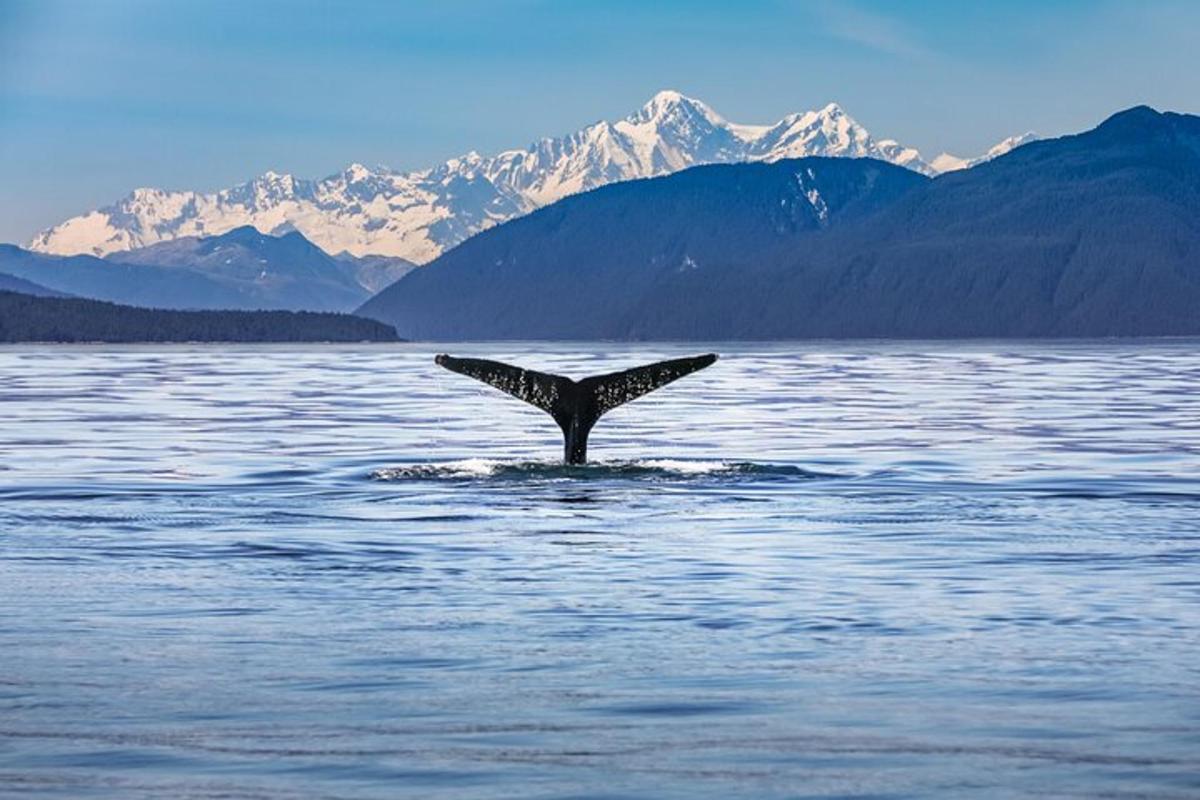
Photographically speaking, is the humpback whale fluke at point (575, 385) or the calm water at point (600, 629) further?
the humpback whale fluke at point (575, 385)

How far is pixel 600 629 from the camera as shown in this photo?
16.1 meters

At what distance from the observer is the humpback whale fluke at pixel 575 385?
1153 inches

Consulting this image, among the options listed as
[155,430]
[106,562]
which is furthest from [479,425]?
[106,562]

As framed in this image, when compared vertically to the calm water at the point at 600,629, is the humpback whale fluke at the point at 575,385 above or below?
above

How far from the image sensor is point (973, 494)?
29.3 m

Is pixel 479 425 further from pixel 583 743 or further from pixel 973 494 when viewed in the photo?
pixel 583 743

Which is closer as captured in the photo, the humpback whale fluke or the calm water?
the calm water

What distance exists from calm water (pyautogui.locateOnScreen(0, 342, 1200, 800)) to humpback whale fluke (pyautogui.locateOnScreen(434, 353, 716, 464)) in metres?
0.90

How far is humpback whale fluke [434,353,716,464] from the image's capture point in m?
29.3

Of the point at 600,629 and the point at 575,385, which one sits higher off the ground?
the point at 575,385

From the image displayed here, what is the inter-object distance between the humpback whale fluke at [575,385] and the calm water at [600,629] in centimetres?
90

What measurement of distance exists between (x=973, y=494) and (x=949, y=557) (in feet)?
28.6

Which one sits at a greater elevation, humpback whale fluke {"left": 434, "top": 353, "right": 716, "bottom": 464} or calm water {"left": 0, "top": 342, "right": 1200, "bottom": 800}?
humpback whale fluke {"left": 434, "top": 353, "right": 716, "bottom": 464}

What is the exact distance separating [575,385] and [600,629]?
15136mm
